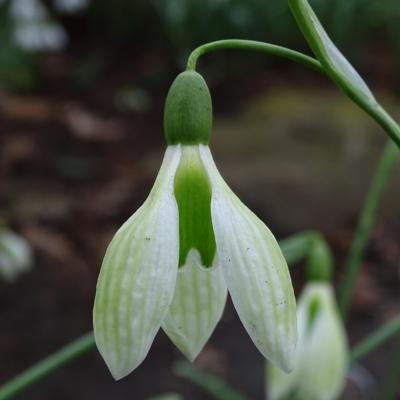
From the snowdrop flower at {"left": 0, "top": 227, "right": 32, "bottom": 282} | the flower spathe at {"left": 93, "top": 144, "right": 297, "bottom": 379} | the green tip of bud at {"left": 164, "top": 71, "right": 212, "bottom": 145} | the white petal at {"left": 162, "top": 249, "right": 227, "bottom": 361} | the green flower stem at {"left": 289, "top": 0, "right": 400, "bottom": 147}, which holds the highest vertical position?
the green flower stem at {"left": 289, "top": 0, "right": 400, "bottom": 147}

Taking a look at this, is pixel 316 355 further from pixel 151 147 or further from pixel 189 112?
pixel 151 147

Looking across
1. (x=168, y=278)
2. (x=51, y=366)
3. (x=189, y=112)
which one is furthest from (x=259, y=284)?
(x=51, y=366)

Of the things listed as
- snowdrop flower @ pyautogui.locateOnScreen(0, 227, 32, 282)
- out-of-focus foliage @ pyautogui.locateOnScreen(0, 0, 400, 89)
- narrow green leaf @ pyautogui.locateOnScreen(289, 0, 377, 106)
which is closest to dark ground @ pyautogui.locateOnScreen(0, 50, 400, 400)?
out-of-focus foliage @ pyautogui.locateOnScreen(0, 0, 400, 89)

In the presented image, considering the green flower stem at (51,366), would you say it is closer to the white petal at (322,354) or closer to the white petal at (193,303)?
the white petal at (193,303)

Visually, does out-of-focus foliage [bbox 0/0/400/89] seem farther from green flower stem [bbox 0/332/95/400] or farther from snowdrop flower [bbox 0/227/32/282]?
green flower stem [bbox 0/332/95/400]

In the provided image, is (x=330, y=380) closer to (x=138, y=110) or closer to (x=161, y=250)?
(x=161, y=250)

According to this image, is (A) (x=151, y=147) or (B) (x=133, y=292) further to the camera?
(A) (x=151, y=147)
